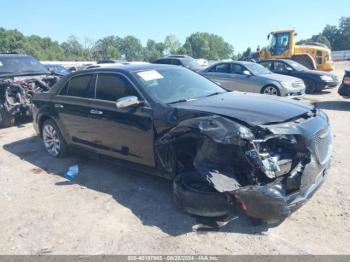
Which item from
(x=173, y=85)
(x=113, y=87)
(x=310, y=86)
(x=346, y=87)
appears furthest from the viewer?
(x=310, y=86)

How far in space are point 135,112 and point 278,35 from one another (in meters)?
17.1

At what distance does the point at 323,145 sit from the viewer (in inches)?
154

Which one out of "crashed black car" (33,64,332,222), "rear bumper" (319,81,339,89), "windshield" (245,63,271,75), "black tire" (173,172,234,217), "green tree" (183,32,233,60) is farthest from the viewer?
"green tree" (183,32,233,60)

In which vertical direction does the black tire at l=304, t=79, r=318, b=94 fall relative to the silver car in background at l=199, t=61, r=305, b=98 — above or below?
below

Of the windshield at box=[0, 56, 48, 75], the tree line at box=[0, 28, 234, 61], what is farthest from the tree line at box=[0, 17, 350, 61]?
the windshield at box=[0, 56, 48, 75]

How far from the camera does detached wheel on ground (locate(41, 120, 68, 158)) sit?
6.19 m

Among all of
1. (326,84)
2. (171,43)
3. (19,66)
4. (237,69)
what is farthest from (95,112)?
(171,43)

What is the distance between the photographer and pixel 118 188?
16.1 ft

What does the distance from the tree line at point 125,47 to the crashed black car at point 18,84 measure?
80995mm

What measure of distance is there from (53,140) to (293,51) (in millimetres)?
16377

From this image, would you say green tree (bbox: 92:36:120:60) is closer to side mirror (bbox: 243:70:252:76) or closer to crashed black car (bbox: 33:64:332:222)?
side mirror (bbox: 243:70:252:76)

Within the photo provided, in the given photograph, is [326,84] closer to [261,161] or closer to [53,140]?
[53,140]

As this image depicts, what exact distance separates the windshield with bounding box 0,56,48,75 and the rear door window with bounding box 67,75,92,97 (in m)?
5.02

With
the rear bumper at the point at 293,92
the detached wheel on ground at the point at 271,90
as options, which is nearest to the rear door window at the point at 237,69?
the detached wheel on ground at the point at 271,90
